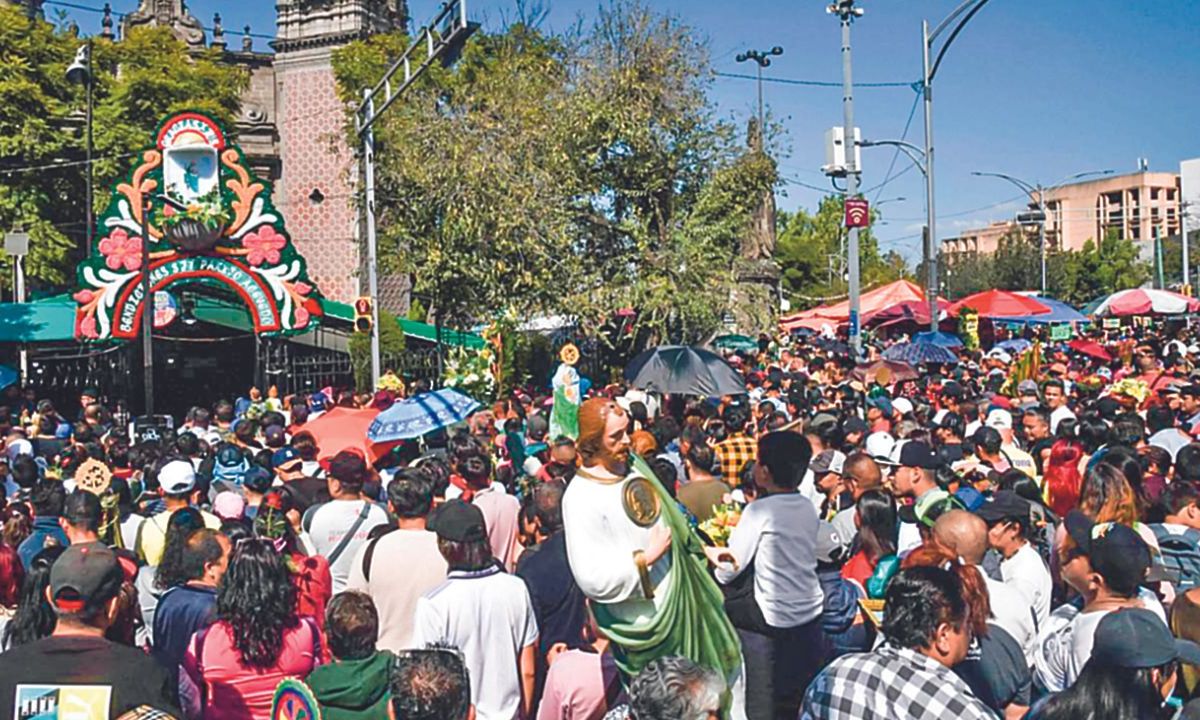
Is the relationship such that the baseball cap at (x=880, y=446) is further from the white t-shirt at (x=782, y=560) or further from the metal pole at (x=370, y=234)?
the metal pole at (x=370, y=234)

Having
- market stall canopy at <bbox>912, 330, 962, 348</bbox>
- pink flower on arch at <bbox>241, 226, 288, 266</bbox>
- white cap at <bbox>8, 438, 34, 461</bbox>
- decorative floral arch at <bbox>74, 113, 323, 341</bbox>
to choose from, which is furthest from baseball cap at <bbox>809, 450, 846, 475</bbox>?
pink flower on arch at <bbox>241, 226, 288, 266</bbox>

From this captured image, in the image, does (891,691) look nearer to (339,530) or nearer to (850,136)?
(339,530)

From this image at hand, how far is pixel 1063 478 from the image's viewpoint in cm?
773

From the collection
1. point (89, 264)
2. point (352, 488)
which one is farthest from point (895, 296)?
point (352, 488)

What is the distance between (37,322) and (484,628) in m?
24.2

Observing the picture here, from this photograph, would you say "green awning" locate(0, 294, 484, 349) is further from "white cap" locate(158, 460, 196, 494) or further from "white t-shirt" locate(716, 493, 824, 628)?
"white t-shirt" locate(716, 493, 824, 628)

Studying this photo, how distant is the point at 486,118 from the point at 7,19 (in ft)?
62.7

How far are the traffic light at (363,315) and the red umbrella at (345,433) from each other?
21.4ft

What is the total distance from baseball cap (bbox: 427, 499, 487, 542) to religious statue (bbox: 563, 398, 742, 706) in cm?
63

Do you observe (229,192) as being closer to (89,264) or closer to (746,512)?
(89,264)

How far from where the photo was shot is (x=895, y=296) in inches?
1040

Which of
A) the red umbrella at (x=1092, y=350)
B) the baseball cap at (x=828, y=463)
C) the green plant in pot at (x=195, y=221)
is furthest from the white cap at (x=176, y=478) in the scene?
the red umbrella at (x=1092, y=350)

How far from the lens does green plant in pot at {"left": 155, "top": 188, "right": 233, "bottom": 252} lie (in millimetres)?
21797

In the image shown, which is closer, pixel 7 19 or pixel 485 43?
pixel 7 19
